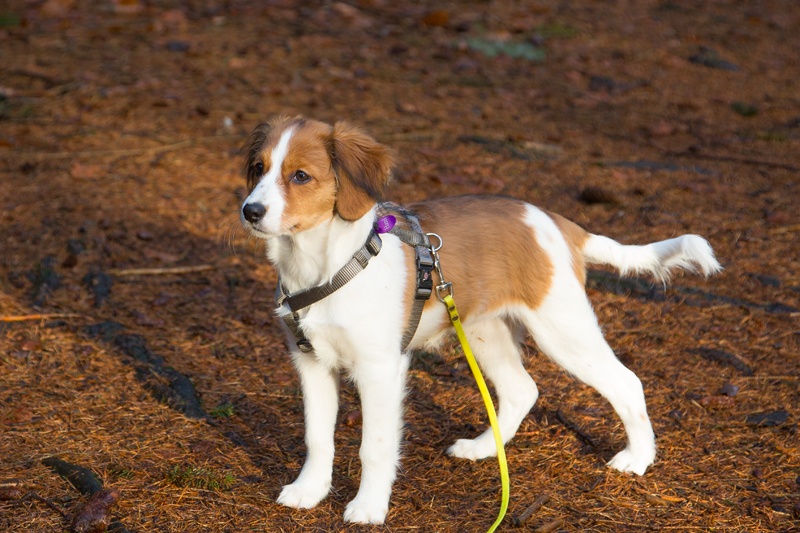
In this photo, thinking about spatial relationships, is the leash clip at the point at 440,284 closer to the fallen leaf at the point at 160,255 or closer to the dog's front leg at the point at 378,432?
the dog's front leg at the point at 378,432

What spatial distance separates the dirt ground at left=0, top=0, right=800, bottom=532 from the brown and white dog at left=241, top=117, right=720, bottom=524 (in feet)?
0.81

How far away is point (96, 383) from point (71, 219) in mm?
2288

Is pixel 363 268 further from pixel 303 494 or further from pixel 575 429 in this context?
pixel 575 429

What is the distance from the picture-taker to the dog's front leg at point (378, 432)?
313 cm

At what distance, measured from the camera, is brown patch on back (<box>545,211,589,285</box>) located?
366 centimetres

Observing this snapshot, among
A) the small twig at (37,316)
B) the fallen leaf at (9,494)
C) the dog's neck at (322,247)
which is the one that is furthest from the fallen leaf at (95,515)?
the small twig at (37,316)

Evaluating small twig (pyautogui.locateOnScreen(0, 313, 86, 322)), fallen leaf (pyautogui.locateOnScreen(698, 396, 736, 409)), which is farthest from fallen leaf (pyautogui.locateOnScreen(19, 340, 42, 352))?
fallen leaf (pyautogui.locateOnScreen(698, 396, 736, 409))

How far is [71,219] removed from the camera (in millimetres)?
5922

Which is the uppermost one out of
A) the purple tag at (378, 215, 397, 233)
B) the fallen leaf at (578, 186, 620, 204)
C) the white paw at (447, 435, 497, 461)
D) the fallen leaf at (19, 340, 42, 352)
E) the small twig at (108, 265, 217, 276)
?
the purple tag at (378, 215, 397, 233)

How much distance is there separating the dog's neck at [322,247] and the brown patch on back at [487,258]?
454 mm

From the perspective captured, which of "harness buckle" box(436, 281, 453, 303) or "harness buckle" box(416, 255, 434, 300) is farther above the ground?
"harness buckle" box(416, 255, 434, 300)

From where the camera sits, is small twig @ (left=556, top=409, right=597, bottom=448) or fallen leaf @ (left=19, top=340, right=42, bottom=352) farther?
fallen leaf @ (left=19, top=340, right=42, bottom=352)

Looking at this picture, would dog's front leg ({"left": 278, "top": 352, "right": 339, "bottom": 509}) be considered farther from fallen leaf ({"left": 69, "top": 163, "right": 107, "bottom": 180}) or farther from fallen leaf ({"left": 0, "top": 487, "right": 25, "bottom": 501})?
fallen leaf ({"left": 69, "top": 163, "right": 107, "bottom": 180})

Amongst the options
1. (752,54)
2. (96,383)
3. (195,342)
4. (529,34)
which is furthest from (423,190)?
(752,54)
